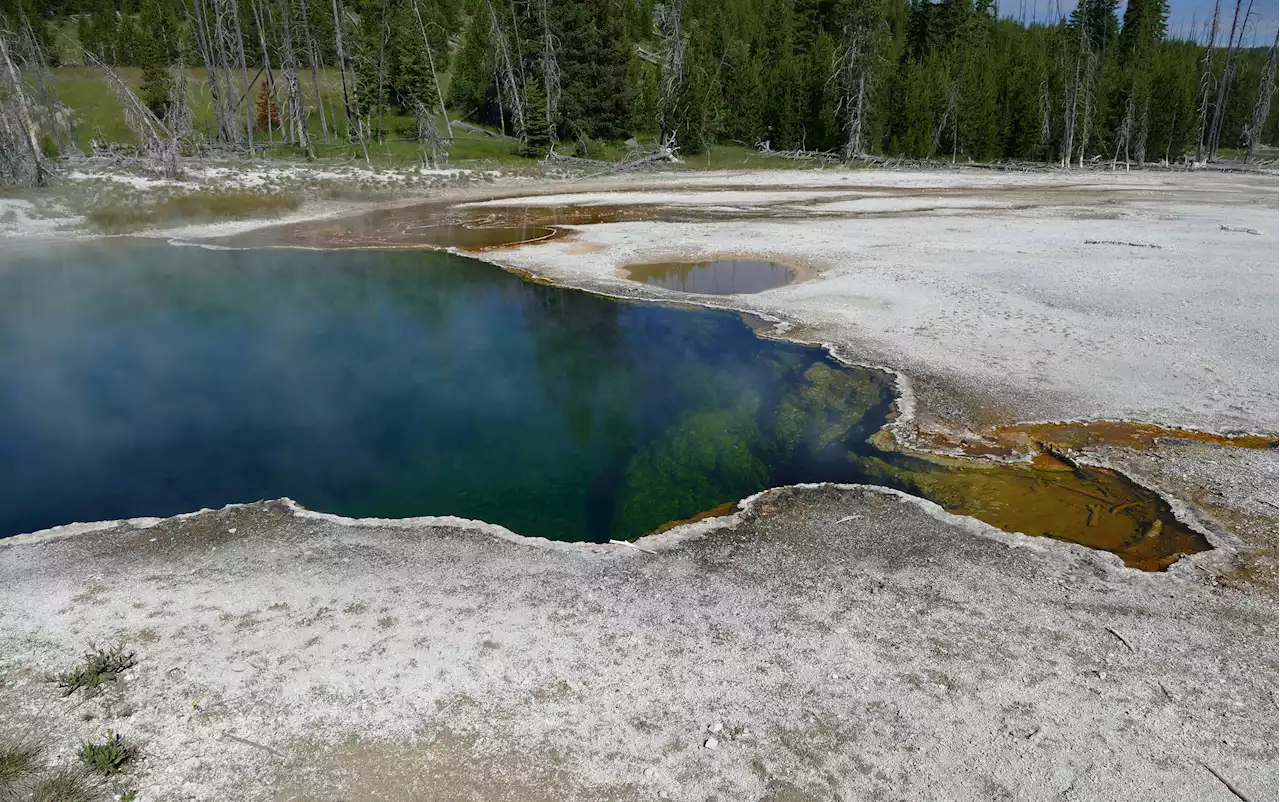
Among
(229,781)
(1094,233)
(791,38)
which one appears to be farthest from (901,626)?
(791,38)

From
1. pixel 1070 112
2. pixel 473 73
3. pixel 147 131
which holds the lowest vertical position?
pixel 147 131

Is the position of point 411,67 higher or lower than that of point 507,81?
higher

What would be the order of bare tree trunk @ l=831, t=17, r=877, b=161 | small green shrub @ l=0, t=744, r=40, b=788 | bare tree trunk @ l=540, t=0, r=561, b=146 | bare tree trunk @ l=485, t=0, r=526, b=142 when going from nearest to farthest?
small green shrub @ l=0, t=744, r=40, b=788
bare tree trunk @ l=540, t=0, r=561, b=146
bare tree trunk @ l=485, t=0, r=526, b=142
bare tree trunk @ l=831, t=17, r=877, b=161

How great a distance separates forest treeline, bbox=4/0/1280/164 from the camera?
142ft

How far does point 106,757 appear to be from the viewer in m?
4.16

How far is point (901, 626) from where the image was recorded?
5.29 metres

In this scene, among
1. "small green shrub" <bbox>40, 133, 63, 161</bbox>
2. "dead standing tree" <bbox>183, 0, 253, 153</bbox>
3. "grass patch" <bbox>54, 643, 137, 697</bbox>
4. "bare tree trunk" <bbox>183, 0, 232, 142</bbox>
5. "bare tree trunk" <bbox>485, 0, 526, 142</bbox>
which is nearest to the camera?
"grass patch" <bbox>54, 643, 137, 697</bbox>

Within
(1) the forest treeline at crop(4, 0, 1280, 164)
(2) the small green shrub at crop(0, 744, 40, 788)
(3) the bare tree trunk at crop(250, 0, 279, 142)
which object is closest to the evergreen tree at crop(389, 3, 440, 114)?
(1) the forest treeline at crop(4, 0, 1280, 164)

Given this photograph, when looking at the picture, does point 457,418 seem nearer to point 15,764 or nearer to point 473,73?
point 15,764

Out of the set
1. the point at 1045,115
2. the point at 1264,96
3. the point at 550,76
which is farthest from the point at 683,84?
the point at 1264,96

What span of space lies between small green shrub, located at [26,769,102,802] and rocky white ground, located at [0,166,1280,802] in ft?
0.73

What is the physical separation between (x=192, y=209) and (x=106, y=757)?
2600cm

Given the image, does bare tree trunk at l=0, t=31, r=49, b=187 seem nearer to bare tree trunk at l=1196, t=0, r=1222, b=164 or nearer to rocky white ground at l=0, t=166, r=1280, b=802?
rocky white ground at l=0, t=166, r=1280, b=802

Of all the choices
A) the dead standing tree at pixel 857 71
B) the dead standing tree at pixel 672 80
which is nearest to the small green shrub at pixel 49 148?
the dead standing tree at pixel 672 80
